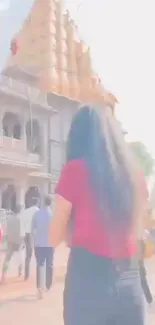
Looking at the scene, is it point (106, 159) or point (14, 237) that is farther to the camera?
point (14, 237)

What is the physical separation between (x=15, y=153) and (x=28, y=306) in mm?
13294

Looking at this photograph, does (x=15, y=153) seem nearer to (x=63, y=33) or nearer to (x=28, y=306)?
(x=63, y=33)

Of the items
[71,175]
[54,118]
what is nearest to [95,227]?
[71,175]

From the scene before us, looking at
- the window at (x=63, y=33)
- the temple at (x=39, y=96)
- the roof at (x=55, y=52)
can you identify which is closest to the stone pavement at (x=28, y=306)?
the temple at (x=39, y=96)

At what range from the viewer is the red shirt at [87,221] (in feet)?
5.40

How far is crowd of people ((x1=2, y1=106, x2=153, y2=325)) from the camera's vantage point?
1633mm

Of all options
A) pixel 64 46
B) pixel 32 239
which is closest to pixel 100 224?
A: pixel 32 239

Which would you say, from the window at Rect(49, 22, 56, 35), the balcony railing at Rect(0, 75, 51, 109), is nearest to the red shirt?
the balcony railing at Rect(0, 75, 51, 109)

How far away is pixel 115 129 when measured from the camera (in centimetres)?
176

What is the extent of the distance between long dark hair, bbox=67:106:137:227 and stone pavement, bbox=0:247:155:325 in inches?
105

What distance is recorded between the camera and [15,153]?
1828 cm

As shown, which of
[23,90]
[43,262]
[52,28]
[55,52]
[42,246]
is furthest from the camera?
[52,28]

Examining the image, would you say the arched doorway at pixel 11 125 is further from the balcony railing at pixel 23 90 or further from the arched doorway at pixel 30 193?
the arched doorway at pixel 30 193

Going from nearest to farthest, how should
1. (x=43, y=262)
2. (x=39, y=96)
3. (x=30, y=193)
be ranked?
(x=43, y=262) < (x=30, y=193) < (x=39, y=96)
